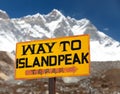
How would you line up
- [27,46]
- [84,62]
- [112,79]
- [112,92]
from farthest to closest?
[112,79] < [112,92] < [27,46] < [84,62]

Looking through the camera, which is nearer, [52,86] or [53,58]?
[52,86]

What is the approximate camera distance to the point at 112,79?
2108 inches

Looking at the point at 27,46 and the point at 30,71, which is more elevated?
the point at 27,46

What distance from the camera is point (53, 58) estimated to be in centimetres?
1049

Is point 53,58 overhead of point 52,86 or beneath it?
overhead

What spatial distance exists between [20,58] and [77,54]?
1.67 metres

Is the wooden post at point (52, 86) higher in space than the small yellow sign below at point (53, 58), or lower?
lower

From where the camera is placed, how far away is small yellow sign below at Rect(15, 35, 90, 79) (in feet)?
33.3

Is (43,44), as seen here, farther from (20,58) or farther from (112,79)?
(112,79)

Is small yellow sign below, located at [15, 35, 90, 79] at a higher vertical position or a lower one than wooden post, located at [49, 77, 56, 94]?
higher

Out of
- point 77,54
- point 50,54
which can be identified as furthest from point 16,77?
point 77,54

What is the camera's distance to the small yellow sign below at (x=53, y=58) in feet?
33.3

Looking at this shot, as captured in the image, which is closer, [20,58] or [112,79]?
[20,58]

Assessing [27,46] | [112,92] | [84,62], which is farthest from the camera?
[112,92]
